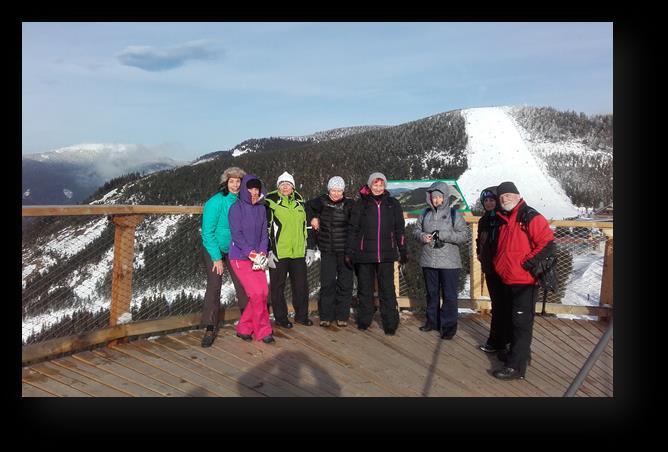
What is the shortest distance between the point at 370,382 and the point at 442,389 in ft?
1.87

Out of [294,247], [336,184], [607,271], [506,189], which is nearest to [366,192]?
[336,184]

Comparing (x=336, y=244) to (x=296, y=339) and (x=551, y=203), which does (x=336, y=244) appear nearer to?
(x=296, y=339)

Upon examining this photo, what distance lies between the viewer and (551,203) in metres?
90.8

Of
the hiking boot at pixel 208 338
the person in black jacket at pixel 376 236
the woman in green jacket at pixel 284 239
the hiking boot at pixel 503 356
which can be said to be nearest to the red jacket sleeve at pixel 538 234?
the hiking boot at pixel 503 356

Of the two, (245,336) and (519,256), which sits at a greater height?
(519,256)

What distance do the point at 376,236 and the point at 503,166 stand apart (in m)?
114

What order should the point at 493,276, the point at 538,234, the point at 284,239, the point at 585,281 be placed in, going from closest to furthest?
1. the point at 538,234
2. the point at 493,276
3. the point at 284,239
4. the point at 585,281

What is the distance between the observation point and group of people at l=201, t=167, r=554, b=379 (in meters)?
4.58

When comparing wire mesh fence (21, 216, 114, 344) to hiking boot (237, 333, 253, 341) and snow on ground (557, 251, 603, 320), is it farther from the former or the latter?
snow on ground (557, 251, 603, 320)

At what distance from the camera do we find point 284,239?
5.33 meters

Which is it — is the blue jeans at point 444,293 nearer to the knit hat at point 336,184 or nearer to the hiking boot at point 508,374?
the hiking boot at point 508,374

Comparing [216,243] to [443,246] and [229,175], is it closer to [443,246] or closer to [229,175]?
[229,175]

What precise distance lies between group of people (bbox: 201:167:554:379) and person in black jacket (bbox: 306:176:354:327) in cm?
1

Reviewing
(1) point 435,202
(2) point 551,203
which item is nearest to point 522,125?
(2) point 551,203
